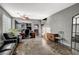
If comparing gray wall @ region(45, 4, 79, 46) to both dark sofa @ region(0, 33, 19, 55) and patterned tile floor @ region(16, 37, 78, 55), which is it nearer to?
patterned tile floor @ region(16, 37, 78, 55)

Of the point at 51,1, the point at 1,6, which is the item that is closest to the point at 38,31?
the point at 51,1

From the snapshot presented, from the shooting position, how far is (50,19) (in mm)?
2830

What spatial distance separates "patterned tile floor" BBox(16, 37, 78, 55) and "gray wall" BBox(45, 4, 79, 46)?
0.23 m

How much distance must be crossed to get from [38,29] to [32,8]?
656 millimetres

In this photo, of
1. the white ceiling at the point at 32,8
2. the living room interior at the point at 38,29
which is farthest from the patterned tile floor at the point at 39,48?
the white ceiling at the point at 32,8

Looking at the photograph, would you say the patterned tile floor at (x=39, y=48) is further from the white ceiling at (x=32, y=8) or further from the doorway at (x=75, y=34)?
the white ceiling at (x=32, y=8)

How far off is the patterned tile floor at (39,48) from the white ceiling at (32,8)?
74cm

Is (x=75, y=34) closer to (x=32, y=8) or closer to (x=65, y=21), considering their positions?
(x=65, y=21)

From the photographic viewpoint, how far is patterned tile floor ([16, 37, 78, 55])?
2.53 m

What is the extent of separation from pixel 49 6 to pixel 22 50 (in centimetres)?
136

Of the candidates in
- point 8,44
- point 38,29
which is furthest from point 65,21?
point 8,44

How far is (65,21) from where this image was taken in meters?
2.66

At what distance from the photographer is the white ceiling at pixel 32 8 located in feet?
8.13
